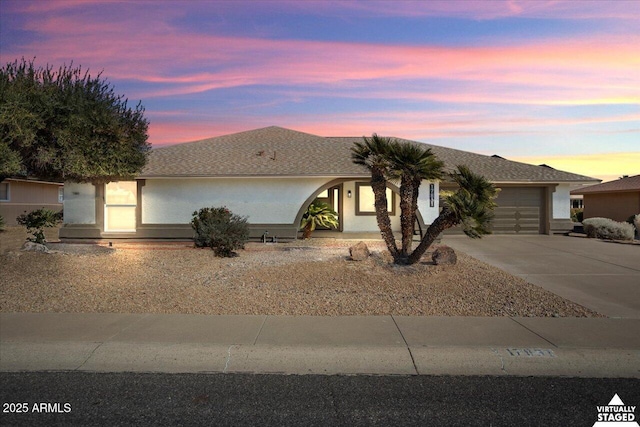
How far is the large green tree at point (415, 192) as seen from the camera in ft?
36.9

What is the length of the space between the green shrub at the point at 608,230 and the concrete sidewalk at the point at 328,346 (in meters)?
15.3

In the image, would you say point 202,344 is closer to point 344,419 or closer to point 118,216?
point 344,419

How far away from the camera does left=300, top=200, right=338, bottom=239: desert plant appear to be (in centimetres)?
2105

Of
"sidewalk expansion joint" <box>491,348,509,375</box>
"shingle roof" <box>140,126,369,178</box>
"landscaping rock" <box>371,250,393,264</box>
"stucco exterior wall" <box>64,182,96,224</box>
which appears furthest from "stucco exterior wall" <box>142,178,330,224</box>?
"sidewalk expansion joint" <box>491,348,509,375</box>

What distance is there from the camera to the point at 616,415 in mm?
5121

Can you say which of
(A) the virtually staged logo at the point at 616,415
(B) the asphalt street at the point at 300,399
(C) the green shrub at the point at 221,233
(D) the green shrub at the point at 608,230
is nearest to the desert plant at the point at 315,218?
(C) the green shrub at the point at 221,233

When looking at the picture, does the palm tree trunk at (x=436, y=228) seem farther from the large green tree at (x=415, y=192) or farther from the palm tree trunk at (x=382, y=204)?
the palm tree trunk at (x=382, y=204)

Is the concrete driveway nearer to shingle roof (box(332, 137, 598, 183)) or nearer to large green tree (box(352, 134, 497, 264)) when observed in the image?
large green tree (box(352, 134, 497, 264))

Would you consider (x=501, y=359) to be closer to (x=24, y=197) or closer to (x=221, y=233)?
(x=221, y=233)

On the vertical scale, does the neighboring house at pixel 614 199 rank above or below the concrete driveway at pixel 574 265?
above

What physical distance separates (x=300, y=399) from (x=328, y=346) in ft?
4.81

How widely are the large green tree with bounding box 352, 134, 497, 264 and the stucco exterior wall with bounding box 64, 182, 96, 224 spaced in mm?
12703

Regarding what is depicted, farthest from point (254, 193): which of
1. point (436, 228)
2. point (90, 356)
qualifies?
point (90, 356)

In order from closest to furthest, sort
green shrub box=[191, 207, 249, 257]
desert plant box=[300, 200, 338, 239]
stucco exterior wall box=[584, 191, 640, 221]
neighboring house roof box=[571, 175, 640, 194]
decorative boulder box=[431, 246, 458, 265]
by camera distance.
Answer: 1. decorative boulder box=[431, 246, 458, 265]
2. green shrub box=[191, 207, 249, 257]
3. desert plant box=[300, 200, 338, 239]
4. neighboring house roof box=[571, 175, 640, 194]
5. stucco exterior wall box=[584, 191, 640, 221]
